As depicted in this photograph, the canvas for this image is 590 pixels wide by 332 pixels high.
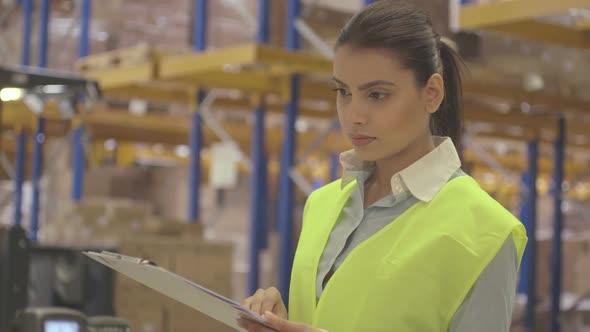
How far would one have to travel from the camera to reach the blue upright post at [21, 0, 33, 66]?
41.9ft

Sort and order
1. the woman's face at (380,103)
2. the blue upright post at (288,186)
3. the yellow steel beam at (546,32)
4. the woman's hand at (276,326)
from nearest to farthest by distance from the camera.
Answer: the woman's hand at (276,326) < the woman's face at (380,103) < the yellow steel beam at (546,32) < the blue upright post at (288,186)

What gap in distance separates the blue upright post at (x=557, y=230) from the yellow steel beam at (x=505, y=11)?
5.87m

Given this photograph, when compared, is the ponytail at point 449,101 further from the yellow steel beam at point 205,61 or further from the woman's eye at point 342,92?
the yellow steel beam at point 205,61

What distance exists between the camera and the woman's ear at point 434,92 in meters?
1.97

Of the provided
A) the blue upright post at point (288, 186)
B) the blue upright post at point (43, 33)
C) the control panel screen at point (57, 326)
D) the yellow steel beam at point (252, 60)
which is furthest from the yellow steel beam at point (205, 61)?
the control panel screen at point (57, 326)

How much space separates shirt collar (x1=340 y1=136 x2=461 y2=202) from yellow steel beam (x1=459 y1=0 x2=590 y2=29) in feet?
12.4

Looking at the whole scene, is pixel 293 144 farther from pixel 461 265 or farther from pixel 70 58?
pixel 461 265

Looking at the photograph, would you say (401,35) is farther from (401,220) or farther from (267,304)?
(267,304)

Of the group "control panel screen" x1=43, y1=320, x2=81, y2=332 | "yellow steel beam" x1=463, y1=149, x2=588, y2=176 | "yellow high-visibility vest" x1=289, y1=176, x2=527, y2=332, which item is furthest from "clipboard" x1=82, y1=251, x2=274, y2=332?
"yellow steel beam" x1=463, y1=149, x2=588, y2=176

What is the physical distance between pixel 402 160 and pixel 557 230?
1032cm

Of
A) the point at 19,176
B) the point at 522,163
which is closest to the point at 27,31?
the point at 19,176

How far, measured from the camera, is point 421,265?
184cm

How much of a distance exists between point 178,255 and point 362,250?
6851 mm

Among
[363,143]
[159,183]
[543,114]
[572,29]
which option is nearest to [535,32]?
[572,29]
